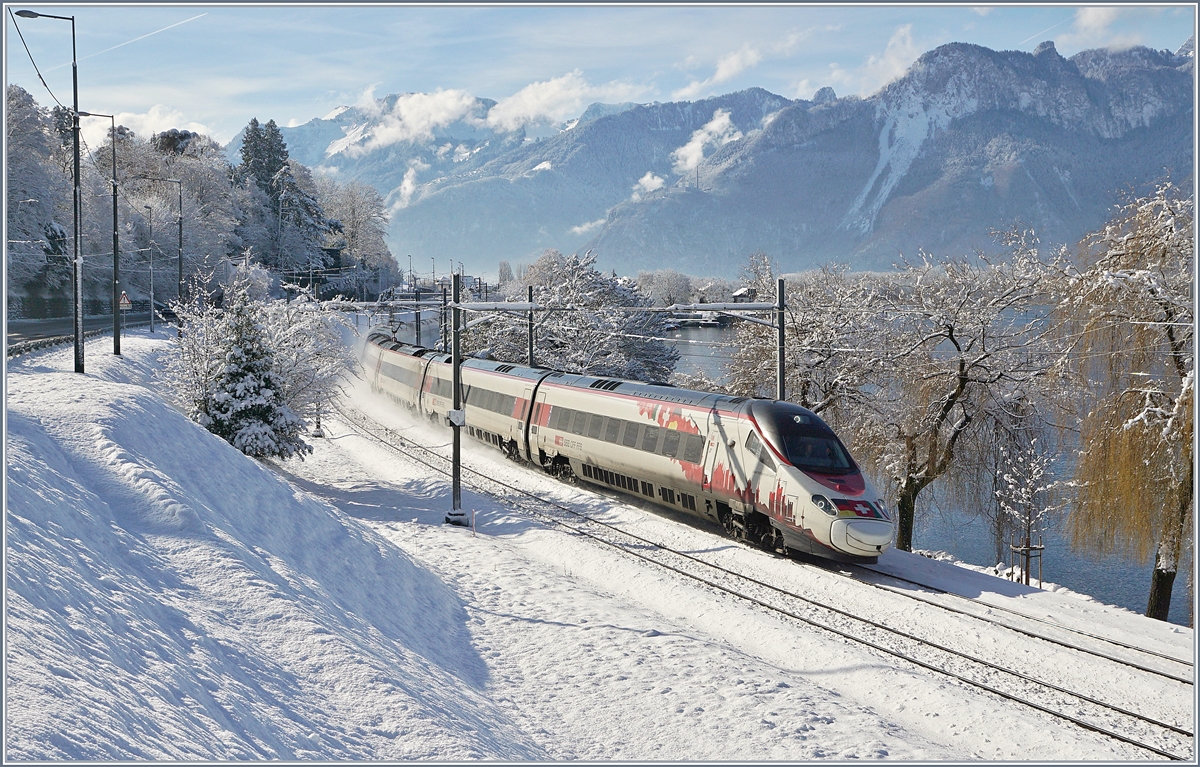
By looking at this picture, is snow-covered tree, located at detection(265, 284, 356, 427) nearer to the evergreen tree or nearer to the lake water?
the evergreen tree

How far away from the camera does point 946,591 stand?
16.6 m

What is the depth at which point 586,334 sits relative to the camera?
5122 cm

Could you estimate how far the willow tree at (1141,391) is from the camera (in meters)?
18.1

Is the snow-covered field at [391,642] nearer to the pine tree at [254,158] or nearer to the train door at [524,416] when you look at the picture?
the train door at [524,416]

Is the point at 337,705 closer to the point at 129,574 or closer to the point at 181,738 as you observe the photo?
the point at 181,738

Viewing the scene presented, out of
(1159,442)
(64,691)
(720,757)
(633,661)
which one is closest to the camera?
(64,691)

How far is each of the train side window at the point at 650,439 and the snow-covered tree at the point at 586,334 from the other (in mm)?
24812

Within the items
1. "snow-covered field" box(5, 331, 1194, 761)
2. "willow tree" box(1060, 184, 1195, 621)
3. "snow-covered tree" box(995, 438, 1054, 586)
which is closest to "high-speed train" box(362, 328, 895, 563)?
"snow-covered field" box(5, 331, 1194, 761)

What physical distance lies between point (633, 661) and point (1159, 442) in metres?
12.5

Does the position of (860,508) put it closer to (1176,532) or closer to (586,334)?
(1176,532)

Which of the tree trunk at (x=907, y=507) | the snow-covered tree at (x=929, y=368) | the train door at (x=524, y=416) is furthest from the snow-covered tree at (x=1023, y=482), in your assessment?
the train door at (x=524, y=416)

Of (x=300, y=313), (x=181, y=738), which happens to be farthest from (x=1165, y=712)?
(x=300, y=313)

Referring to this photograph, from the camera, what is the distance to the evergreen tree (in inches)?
977

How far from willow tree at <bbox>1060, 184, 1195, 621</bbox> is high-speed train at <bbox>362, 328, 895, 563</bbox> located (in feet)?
17.4
